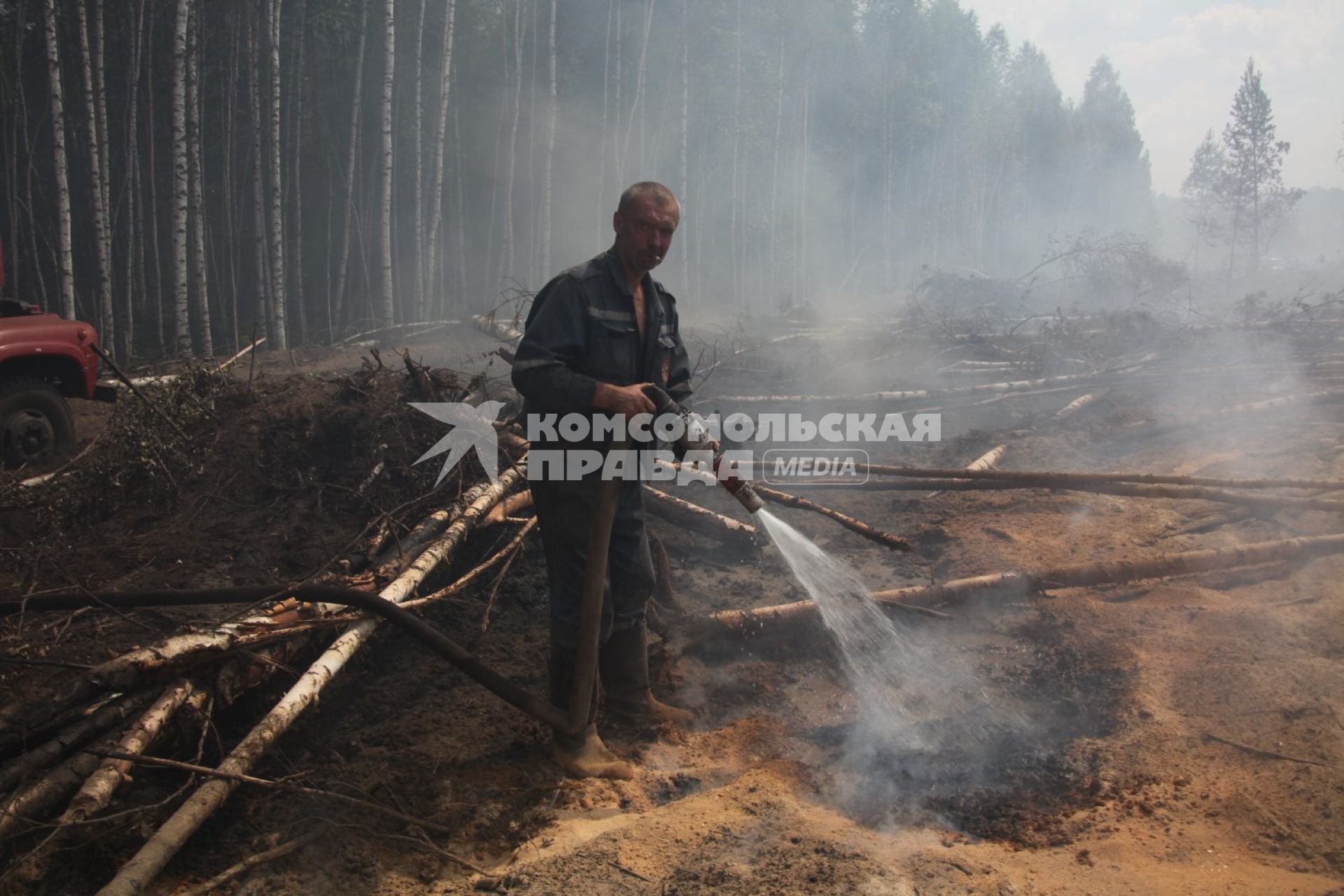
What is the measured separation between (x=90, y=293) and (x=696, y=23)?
22321mm

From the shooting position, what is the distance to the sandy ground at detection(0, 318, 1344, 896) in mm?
2506

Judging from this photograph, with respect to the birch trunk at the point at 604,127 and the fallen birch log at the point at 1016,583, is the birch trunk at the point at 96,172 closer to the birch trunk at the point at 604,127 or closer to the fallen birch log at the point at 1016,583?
the fallen birch log at the point at 1016,583

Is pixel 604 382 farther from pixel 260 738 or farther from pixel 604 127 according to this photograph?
pixel 604 127

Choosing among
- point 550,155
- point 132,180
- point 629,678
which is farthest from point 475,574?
point 550,155

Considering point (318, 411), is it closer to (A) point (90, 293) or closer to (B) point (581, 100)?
(A) point (90, 293)

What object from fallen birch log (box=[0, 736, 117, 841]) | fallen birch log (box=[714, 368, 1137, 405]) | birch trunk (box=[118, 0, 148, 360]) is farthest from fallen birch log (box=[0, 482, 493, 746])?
birch trunk (box=[118, 0, 148, 360])

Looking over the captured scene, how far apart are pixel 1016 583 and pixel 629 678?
8.59ft

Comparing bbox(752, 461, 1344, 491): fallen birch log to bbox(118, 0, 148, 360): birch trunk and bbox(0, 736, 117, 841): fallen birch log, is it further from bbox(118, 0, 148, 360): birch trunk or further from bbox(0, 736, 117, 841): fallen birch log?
bbox(118, 0, 148, 360): birch trunk

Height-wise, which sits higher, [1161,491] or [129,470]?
[129,470]

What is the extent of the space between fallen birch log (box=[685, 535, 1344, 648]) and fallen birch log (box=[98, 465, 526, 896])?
151 centimetres

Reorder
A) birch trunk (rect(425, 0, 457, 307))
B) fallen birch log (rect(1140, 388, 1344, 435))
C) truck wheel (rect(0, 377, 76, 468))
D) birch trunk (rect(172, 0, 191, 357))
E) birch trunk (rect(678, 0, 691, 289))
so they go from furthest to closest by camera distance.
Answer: birch trunk (rect(678, 0, 691, 289)) → birch trunk (rect(425, 0, 457, 307)) → birch trunk (rect(172, 0, 191, 357)) → fallen birch log (rect(1140, 388, 1344, 435)) → truck wheel (rect(0, 377, 76, 468))

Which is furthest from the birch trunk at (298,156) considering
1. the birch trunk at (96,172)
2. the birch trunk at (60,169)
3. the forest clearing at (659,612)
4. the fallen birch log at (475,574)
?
the fallen birch log at (475,574)

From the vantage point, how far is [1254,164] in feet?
121

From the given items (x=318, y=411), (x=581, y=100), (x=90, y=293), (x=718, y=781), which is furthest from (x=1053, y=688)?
(x=581, y=100)
